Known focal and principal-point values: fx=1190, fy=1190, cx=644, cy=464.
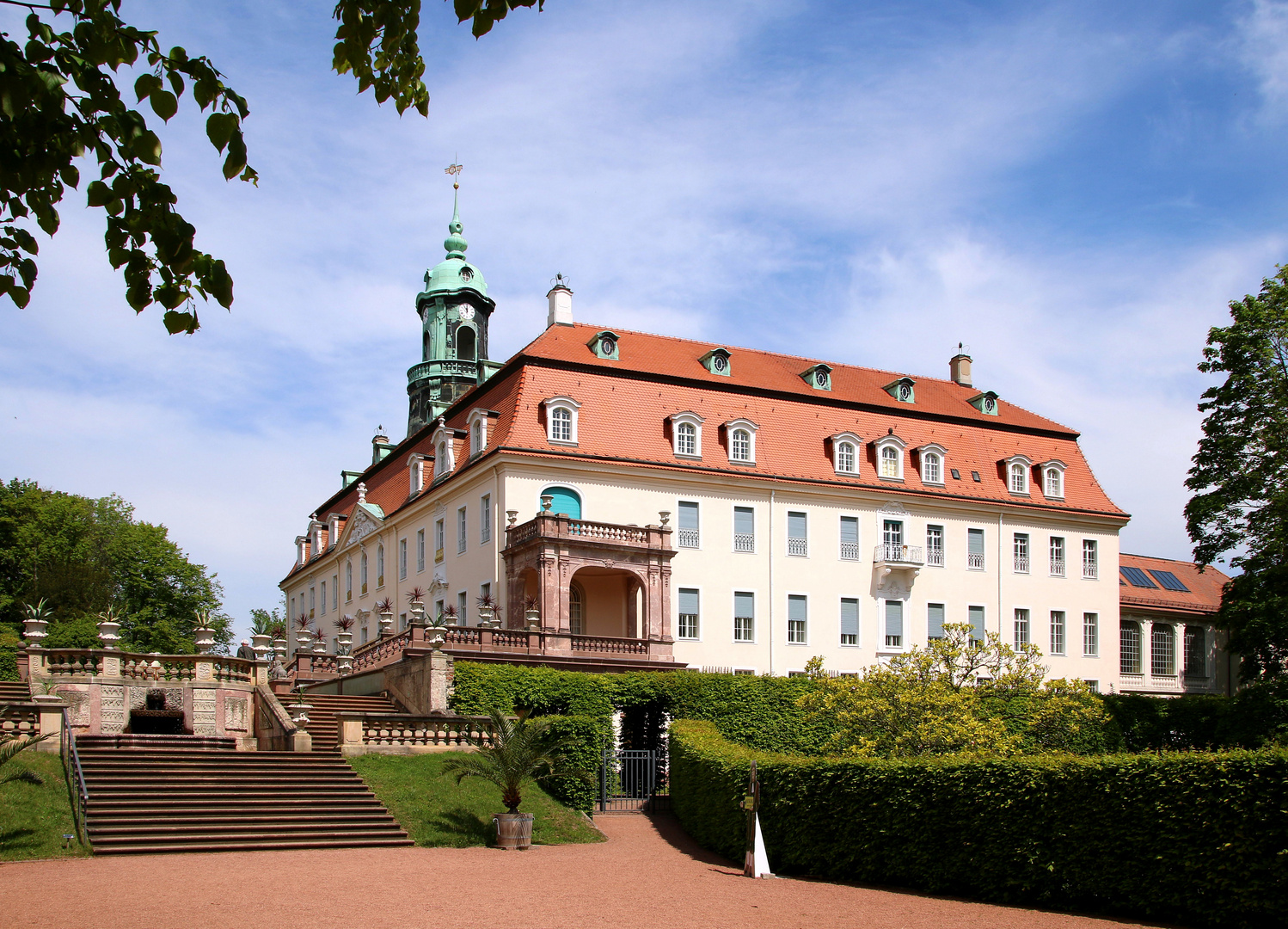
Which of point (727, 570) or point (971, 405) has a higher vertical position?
point (971, 405)

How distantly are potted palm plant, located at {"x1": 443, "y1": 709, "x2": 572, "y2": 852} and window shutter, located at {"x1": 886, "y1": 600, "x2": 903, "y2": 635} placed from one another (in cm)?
2282

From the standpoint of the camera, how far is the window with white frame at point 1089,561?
48938mm

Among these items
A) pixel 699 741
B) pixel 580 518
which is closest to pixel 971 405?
pixel 580 518

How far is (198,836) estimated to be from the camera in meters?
20.4

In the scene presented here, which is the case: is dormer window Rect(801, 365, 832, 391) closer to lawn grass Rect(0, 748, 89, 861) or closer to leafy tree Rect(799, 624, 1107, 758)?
leafy tree Rect(799, 624, 1107, 758)

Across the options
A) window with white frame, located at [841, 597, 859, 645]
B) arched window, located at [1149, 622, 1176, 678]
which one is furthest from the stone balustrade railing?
arched window, located at [1149, 622, 1176, 678]

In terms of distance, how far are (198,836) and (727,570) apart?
2389 cm

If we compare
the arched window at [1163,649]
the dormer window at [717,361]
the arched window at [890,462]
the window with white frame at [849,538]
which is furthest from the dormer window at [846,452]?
the arched window at [1163,649]

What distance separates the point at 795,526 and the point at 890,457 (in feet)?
17.9

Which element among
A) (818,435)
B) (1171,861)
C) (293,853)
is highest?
(818,435)

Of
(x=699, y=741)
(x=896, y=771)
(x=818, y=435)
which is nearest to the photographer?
(x=896, y=771)

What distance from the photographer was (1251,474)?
129ft

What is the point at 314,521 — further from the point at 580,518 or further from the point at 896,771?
the point at 896,771

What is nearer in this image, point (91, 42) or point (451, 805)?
point (91, 42)
